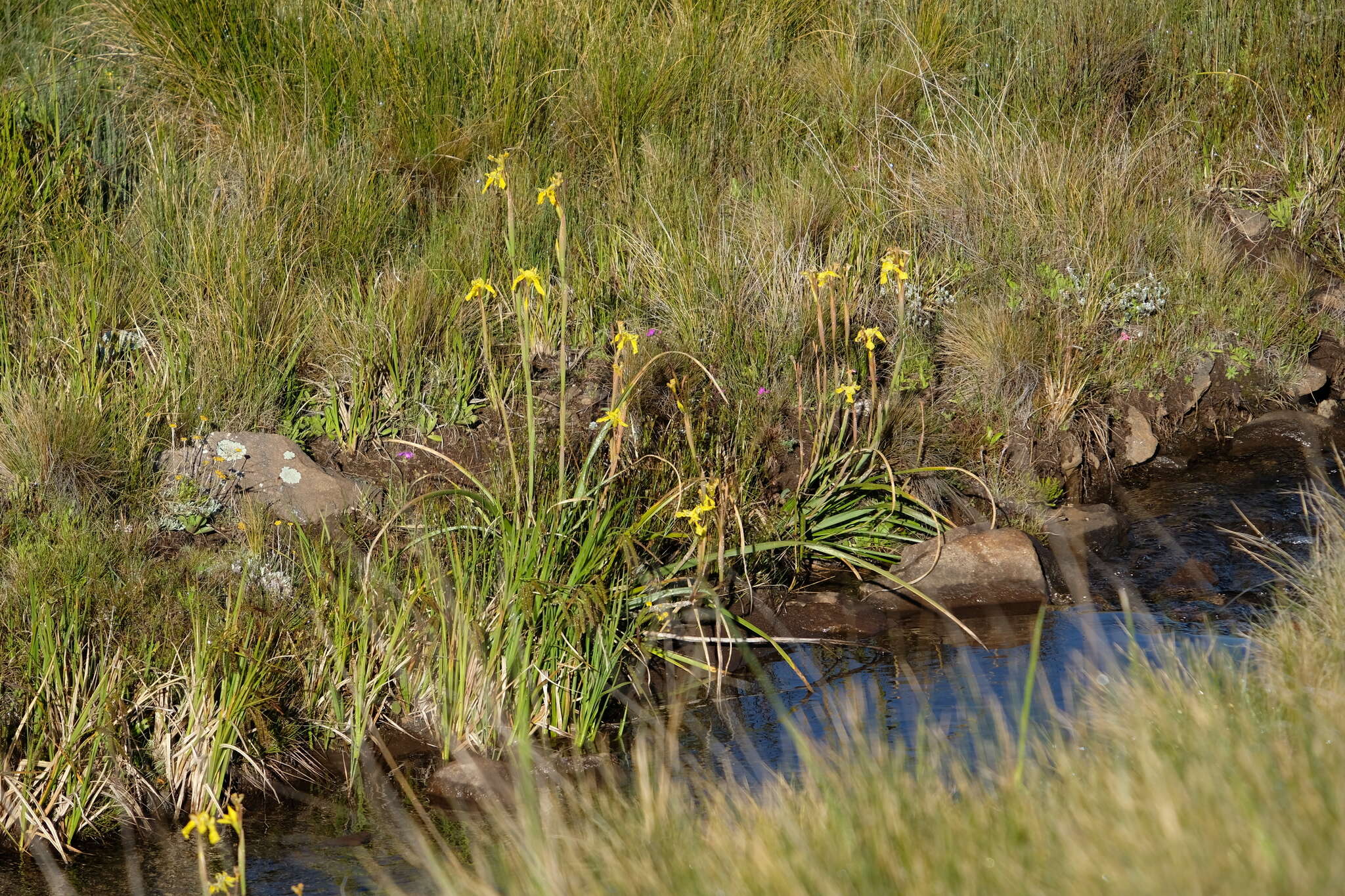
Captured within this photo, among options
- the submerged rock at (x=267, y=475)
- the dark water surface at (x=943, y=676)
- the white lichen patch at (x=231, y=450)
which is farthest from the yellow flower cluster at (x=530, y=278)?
the white lichen patch at (x=231, y=450)

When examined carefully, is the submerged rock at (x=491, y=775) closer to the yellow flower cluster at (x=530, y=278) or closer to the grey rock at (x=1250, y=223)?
the yellow flower cluster at (x=530, y=278)

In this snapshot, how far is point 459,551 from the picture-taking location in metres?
4.35

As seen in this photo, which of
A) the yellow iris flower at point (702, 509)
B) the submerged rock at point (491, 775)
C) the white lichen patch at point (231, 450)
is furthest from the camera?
the white lichen patch at point (231, 450)

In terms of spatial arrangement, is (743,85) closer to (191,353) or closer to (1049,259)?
(1049,259)

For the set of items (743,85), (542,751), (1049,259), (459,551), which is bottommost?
(542,751)

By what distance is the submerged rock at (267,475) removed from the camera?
4.90 metres

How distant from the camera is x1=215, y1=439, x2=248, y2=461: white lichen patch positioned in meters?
4.97

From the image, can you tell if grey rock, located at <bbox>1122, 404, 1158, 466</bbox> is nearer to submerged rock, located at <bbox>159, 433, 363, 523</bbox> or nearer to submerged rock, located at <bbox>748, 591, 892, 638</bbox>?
submerged rock, located at <bbox>748, 591, 892, 638</bbox>

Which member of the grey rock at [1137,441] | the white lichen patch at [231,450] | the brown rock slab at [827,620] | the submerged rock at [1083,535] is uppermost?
the white lichen patch at [231,450]

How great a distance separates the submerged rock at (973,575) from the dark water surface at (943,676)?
0.11m

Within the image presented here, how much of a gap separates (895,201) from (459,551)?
11.1 ft

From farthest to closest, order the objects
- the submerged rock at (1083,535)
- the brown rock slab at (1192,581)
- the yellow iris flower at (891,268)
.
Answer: the submerged rock at (1083,535) → the brown rock slab at (1192,581) → the yellow iris flower at (891,268)

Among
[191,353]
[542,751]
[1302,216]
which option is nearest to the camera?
[542,751]

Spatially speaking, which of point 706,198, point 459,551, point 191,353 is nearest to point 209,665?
point 459,551
